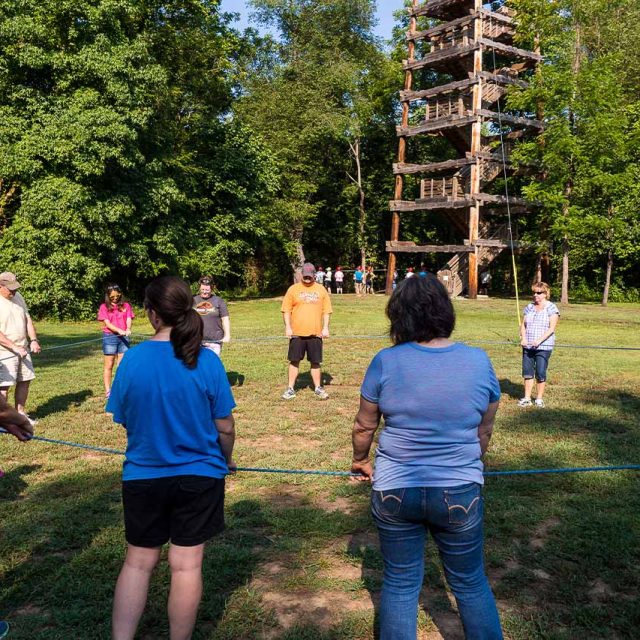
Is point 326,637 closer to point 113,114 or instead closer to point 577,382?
point 577,382

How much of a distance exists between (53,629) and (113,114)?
19678mm

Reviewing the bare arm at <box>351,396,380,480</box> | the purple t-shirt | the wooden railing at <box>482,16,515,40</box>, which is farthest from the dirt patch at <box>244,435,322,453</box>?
the wooden railing at <box>482,16,515,40</box>

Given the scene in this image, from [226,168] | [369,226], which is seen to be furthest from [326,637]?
[369,226]

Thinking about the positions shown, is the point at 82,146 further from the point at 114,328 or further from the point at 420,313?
the point at 420,313

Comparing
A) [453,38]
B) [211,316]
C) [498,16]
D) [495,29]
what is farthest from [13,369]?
[495,29]

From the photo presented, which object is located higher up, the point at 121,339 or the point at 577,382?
the point at 121,339

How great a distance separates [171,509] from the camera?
9.43 ft

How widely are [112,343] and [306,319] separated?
2812 millimetres

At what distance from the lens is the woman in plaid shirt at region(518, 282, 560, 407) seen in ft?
27.5

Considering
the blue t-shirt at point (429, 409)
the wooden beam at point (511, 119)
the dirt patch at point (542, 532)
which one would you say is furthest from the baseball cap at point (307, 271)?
the wooden beam at point (511, 119)

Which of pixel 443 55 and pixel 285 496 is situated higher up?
pixel 443 55

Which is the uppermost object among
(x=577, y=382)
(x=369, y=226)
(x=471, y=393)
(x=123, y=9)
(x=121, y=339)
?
(x=123, y=9)

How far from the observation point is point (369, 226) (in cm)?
4112

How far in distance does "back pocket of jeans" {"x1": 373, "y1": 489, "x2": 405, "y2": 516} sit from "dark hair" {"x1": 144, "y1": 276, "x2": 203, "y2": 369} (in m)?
1.01
